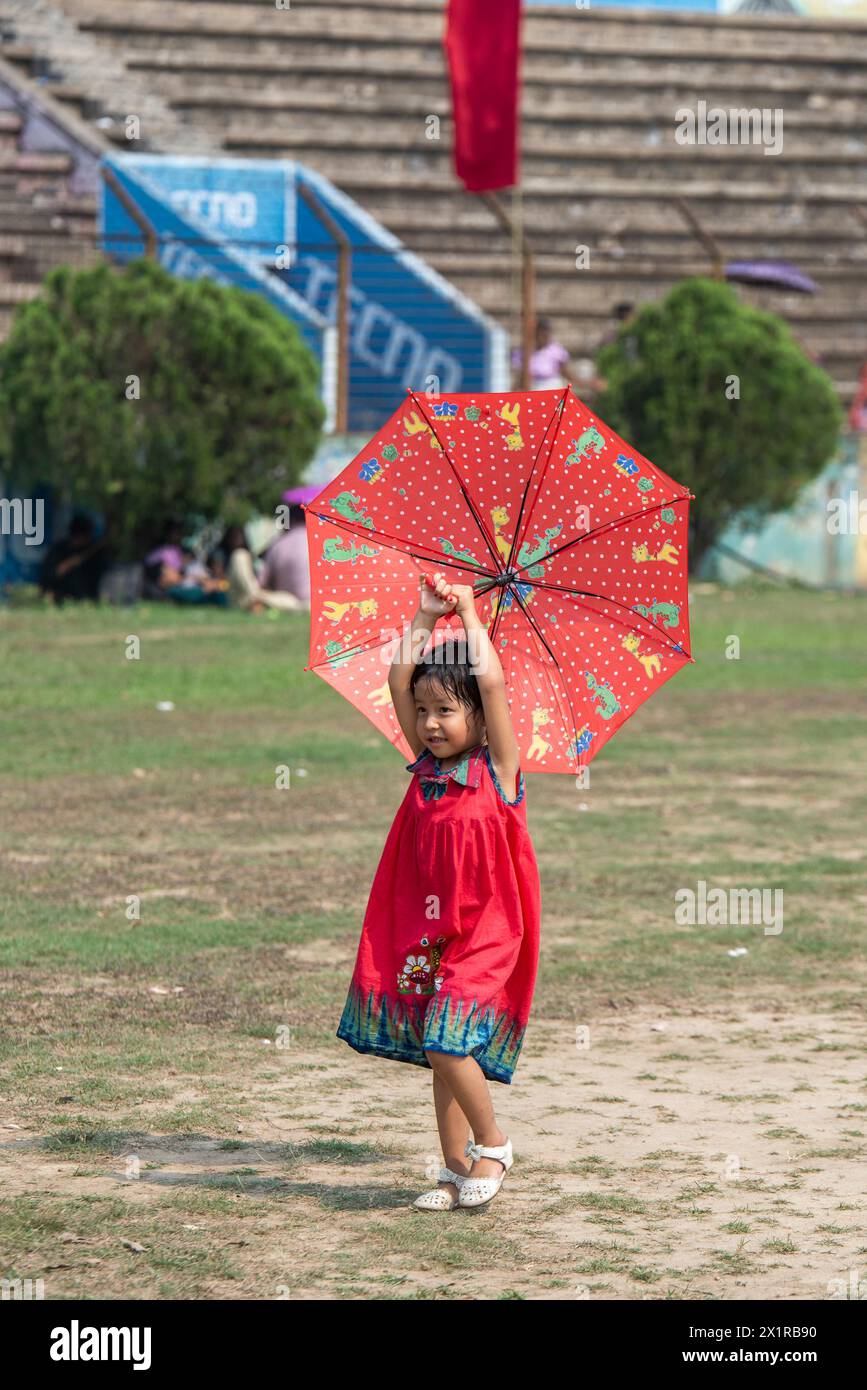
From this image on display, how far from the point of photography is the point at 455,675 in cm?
463

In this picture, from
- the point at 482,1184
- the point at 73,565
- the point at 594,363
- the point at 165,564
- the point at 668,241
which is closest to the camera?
the point at 482,1184

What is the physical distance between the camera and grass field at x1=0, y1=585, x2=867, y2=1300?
14.0 feet

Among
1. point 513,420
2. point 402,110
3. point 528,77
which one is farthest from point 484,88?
point 513,420

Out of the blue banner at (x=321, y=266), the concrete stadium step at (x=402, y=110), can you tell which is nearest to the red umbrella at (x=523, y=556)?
the blue banner at (x=321, y=266)

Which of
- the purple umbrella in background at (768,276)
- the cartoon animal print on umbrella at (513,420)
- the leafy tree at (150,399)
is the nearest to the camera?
the cartoon animal print on umbrella at (513,420)

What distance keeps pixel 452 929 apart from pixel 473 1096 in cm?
36

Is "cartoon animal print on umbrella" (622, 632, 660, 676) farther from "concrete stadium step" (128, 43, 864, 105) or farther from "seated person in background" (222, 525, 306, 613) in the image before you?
"concrete stadium step" (128, 43, 864, 105)

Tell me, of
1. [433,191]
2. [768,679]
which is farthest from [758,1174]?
[433,191]

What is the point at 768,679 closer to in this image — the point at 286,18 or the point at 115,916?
the point at 115,916

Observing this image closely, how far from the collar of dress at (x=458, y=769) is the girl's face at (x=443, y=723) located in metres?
0.02

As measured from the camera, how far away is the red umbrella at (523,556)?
190 inches

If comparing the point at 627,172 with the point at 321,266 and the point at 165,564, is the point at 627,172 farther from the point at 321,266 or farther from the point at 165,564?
the point at 165,564

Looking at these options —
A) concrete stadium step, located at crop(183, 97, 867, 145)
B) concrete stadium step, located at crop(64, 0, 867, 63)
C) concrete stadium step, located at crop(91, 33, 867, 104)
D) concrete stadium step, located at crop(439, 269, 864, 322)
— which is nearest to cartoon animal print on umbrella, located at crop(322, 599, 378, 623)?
concrete stadium step, located at crop(439, 269, 864, 322)

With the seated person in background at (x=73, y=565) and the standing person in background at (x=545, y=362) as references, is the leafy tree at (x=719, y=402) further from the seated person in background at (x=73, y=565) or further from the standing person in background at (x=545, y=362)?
the seated person in background at (x=73, y=565)
